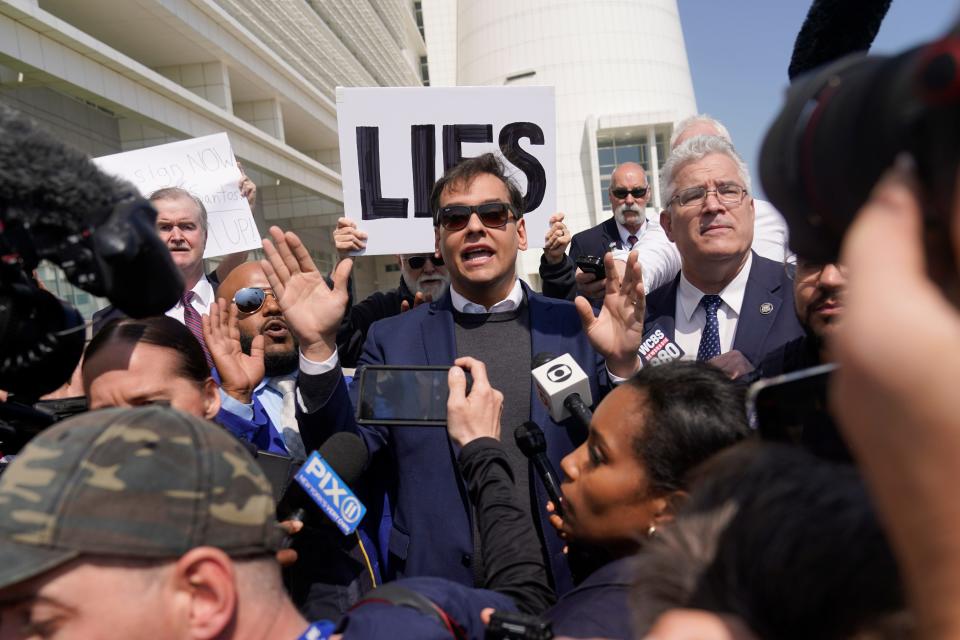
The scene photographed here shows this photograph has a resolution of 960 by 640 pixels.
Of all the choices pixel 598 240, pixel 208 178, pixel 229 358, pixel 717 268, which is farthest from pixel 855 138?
pixel 598 240

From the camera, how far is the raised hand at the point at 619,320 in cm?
232

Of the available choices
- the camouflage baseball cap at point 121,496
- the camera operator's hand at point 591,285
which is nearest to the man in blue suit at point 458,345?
the camera operator's hand at point 591,285

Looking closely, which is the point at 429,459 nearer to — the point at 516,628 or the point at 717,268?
the point at 516,628

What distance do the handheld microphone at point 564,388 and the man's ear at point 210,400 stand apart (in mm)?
981

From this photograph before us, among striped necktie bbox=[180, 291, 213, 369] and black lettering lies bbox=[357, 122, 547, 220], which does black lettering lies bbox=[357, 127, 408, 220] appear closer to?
black lettering lies bbox=[357, 122, 547, 220]

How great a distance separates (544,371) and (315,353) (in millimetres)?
738

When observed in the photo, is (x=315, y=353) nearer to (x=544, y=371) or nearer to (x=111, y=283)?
(x=544, y=371)

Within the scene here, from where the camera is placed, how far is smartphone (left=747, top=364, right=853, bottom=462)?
0.93 metres

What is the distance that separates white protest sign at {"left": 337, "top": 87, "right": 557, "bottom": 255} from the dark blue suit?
872 mm

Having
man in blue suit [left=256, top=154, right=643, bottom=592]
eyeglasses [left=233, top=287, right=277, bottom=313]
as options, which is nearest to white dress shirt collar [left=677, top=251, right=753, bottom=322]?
man in blue suit [left=256, top=154, right=643, bottom=592]

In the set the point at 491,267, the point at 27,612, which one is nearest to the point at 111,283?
the point at 27,612

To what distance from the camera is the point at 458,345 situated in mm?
2668

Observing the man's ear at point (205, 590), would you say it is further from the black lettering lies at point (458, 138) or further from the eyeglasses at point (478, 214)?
the black lettering lies at point (458, 138)

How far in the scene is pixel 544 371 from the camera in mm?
2162
